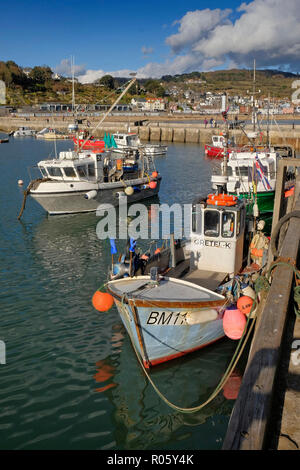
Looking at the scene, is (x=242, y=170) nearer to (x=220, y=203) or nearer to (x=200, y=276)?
(x=220, y=203)

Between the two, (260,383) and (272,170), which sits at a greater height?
(272,170)

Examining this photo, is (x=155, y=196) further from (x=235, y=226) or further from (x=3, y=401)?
(x=3, y=401)

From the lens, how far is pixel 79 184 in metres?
26.1

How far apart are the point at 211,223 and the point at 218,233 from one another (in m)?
0.38

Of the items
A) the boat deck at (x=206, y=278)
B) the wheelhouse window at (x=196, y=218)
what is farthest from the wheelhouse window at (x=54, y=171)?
the boat deck at (x=206, y=278)

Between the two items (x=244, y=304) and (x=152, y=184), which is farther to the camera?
(x=152, y=184)

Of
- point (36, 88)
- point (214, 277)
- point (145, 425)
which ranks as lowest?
point (145, 425)

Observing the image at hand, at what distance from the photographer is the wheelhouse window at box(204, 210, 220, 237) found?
39.1 feet

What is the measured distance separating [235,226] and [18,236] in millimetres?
14348

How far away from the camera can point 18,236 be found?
22016mm

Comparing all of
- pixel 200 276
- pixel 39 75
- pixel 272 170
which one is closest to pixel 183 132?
pixel 272 170

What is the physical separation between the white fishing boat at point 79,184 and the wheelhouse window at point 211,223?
598 inches

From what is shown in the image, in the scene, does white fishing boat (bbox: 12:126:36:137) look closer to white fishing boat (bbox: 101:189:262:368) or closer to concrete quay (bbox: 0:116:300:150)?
concrete quay (bbox: 0:116:300:150)
